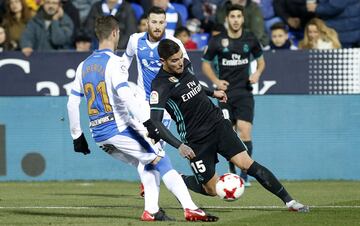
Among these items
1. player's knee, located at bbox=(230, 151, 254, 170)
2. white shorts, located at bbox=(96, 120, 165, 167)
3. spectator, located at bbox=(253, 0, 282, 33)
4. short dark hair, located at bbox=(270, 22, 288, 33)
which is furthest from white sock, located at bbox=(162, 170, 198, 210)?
spectator, located at bbox=(253, 0, 282, 33)

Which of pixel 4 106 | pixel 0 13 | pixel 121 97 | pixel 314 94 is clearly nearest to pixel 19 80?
pixel 4 106

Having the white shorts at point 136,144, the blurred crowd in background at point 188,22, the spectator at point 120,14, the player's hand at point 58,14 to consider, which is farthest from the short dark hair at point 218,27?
the white shorts at point 136,144

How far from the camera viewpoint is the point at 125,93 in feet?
36.1

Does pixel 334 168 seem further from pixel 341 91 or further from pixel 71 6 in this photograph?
pixel 71 6

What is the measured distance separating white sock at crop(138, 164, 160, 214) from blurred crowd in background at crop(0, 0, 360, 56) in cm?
754

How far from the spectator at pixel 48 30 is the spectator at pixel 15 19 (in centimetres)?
47

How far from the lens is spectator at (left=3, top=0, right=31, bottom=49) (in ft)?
64.6

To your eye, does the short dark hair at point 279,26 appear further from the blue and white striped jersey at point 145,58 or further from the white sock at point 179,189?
the white sock at point 179,189

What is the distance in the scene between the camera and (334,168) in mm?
18125

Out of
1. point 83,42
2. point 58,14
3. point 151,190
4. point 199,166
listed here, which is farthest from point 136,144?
point 58,14

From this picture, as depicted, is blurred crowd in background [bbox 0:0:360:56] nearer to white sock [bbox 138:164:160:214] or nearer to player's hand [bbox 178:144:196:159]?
white sock [bbox 138:164:160:214]

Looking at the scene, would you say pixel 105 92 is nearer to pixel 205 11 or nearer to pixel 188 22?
pixel 188 22

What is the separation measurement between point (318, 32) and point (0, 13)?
19.2 feet

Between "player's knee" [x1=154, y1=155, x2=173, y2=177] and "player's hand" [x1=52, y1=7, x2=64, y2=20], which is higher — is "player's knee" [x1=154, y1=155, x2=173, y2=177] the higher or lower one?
the lower one
